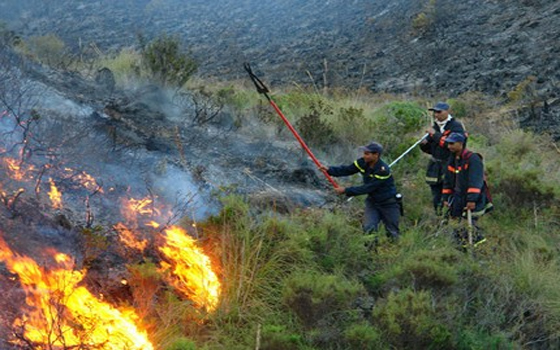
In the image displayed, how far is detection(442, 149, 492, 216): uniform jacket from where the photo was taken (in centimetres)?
633

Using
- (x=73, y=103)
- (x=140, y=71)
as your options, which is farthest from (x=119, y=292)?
(x=140, y=71)

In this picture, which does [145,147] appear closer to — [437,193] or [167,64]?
[437,193]

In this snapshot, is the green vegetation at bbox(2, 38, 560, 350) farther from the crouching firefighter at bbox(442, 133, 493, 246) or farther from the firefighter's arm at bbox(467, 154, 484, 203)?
the firefighter's arm at bbox(467, 154, 484, 203)

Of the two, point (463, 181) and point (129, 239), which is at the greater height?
point (129, 239)

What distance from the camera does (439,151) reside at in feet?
23.8

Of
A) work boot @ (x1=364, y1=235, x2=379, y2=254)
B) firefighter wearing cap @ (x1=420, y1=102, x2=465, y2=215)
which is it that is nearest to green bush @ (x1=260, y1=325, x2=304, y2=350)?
work boot @ (x1=364, y1=235, x2=379, y2=254)

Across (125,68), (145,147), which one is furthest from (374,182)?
(125,68)

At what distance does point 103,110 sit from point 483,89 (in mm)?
9215

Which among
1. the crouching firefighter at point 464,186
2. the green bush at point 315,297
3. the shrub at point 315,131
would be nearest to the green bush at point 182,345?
the green bush at point 315,297

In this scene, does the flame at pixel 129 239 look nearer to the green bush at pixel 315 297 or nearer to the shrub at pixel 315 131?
the green bush at pixel 315 297

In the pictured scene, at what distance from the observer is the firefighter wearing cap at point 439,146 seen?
7168 mm

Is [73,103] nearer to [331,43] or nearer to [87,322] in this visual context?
[87,322]

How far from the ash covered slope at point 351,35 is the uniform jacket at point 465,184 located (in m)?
6.83

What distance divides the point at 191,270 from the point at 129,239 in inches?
25.4
